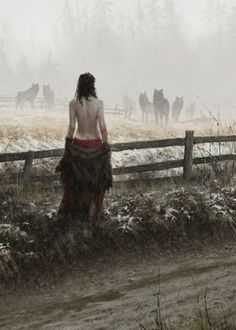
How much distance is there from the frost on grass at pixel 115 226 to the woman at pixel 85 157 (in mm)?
257

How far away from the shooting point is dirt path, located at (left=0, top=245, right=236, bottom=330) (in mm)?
5174

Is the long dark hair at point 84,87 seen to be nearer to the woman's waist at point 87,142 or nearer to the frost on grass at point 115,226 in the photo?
the woman's waist at point 87,142

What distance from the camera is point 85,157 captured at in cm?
709

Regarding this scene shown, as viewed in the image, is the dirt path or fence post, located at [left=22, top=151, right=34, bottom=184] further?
fence post, located at [left=22, top=151, right=34, bottom=184]

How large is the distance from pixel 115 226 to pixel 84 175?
84 centimetres

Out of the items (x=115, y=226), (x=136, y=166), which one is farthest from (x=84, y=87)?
(x=136, y=166)

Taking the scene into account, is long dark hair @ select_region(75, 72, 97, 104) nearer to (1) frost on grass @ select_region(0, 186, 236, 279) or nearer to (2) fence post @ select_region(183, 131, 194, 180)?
(1) frost on grass @ select_region(0, 186, 236, 279)

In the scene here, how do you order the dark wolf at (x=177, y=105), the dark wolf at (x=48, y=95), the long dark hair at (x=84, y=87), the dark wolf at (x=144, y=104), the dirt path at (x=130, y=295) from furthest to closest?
the dark wolf at (x=48, y=95)
the dark wolf at (x=177, y=105)
the dark wolf at (x=144, y=104)
the long dark hair at (x=84, y=87)
the dirt path at (x=130, y=295)

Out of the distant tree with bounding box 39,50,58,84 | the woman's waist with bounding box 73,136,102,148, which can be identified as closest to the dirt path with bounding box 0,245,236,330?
the woman's waist with bounding box 73,136,102,148

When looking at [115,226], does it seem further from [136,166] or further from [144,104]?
[144,104]

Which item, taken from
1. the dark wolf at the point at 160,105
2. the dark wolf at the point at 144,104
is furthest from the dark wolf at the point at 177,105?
the dark wolf at the point at 160,105

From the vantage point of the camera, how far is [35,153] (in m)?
9.09

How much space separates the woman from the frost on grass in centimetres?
26

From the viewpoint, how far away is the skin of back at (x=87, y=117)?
6.91 metres
